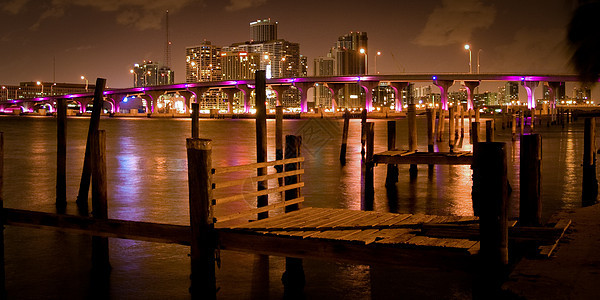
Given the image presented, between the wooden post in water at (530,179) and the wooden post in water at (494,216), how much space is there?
247 cm

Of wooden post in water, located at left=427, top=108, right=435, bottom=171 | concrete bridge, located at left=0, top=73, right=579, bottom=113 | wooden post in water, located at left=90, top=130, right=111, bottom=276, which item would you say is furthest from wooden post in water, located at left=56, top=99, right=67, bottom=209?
concrete bridge, located at left=0, top=73, right=579, bottom=113

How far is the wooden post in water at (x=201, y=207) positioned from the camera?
6.76 meters

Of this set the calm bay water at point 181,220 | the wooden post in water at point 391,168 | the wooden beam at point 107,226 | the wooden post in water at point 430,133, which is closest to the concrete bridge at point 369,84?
the wooden post in water at point 430,133

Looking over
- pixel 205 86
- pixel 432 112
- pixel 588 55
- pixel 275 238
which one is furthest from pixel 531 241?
pixel 205 86

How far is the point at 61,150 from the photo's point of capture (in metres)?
13.9

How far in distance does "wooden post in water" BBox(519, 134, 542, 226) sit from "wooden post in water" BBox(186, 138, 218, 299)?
404cm

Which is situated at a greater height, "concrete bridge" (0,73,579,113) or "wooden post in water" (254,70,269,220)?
"concrete bridge" (0,73,579,113)

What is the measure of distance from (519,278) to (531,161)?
310 cm

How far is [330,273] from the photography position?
8.52 meters

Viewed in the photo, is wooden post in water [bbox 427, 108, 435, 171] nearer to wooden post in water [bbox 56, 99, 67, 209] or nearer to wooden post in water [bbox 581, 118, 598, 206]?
wooden post in water [bbox 581, 118, 598, 206]

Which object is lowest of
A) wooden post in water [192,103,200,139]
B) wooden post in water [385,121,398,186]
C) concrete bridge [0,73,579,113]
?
wooden post in water [385,121,398,186]

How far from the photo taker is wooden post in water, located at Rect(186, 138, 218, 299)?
6.76 m

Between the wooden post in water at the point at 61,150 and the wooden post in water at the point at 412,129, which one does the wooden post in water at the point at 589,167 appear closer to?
the wooden post in water at the point at 412,129

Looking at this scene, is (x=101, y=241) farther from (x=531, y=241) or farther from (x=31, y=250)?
(x=531, y=241)
